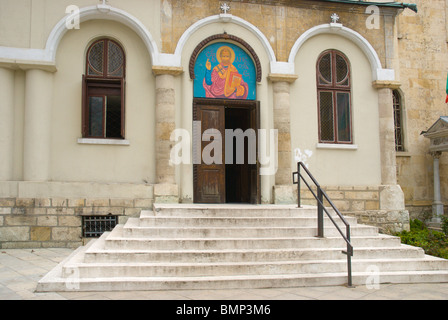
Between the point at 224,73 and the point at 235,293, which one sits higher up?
the point at 224,73

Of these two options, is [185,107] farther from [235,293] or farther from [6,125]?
[235,293]

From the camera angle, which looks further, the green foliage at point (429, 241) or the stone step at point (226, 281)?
the green foliage at point (429, 241)

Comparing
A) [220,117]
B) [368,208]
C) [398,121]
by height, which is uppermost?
[398,121]

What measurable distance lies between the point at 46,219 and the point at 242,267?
16.1 feet

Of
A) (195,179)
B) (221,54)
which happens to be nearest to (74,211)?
(195,179)

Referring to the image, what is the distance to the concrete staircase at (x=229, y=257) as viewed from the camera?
20.2 ft

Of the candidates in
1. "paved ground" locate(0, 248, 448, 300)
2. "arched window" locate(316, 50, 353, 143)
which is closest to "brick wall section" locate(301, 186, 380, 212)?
"arched window" locate(316, 50, 353, 143)

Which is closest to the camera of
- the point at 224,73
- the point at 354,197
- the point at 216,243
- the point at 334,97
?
the point at 216,243

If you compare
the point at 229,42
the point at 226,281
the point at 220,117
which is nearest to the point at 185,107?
the point at 220,117

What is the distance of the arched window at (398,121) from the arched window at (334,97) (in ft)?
11.8

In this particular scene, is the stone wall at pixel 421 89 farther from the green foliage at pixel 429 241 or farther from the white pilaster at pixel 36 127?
the white pilaster at pixel 36 127

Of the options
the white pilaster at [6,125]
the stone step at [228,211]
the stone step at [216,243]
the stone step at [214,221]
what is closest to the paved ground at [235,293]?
the stone step at [216,243]

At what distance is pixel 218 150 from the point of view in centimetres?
1037

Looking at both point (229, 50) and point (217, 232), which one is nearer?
point (217, 232)
